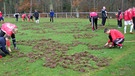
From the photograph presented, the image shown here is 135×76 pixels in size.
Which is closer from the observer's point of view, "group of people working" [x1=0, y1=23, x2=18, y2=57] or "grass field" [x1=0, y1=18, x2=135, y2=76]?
"grass field" [x1=0, y1=18, x2=135, y2=76]

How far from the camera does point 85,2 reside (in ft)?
193

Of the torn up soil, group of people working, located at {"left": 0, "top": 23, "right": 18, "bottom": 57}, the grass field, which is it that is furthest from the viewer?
group of people working, located at {"left": 0, "top": 23, "right": 18, "bottom": 57}

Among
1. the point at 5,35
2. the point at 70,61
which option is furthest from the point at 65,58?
the point at 5,35

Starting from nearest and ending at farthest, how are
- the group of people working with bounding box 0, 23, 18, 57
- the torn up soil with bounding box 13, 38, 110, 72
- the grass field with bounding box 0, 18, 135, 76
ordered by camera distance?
the grass field with bounding box 0, 18, 135, 76, the torn up soil with bounding box 13, 38, 110, 72, the group of people working with bounding box 0, 23, 18, 57

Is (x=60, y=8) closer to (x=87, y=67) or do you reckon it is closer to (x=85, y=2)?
(x=85, y=2)

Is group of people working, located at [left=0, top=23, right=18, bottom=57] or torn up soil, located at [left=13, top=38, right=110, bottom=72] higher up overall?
group of people working, located at [left=0, top=23, right=18, bottom=57]

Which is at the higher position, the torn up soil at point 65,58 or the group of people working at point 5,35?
the group of people working at point 5,35

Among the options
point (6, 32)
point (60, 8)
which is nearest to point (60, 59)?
point (6, 32)

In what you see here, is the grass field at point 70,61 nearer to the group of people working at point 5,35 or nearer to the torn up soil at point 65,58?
the torn up soil at point 65,58

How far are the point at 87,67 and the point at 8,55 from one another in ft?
14.0

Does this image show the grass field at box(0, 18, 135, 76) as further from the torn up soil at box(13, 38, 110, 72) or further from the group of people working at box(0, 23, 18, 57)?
the group of people working at box(0, 23, 18, 57)

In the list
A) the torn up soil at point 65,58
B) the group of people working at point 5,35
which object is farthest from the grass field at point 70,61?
the group of people working at point 5,35

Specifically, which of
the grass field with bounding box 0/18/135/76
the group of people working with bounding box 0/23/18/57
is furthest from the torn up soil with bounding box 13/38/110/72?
the group of people working with bounding box 0/23/18/57

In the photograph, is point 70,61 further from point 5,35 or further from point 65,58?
point 5,35
